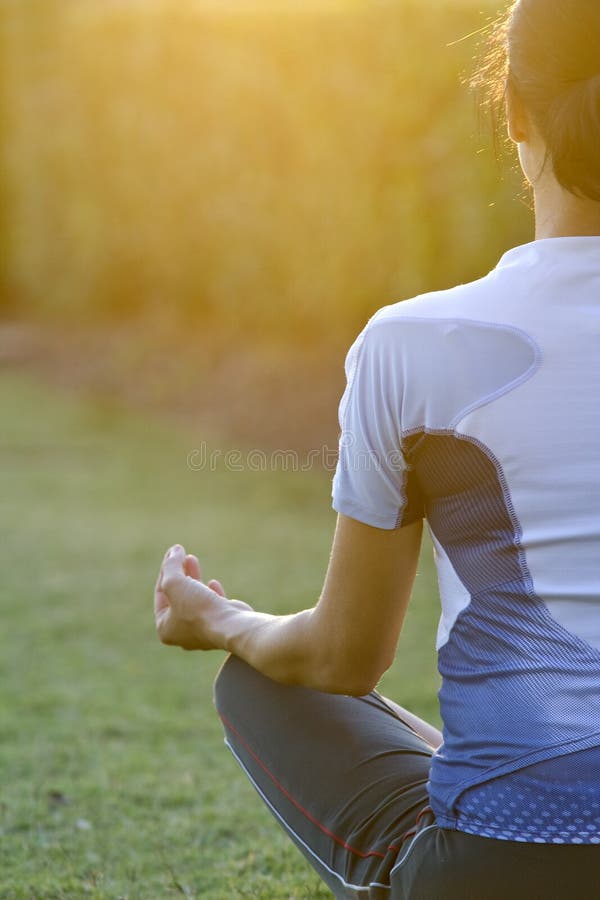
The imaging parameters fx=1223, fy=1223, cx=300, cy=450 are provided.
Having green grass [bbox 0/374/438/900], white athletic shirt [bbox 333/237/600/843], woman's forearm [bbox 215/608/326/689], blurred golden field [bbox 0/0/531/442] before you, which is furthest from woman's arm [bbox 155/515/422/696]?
blurred golden field [bbox 0/0/531/442]

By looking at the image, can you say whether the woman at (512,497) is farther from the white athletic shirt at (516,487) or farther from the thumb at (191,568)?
the thumb at (191,568)

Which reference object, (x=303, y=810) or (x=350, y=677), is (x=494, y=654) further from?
(x=303, y=810)

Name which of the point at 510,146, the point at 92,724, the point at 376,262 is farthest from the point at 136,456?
the point at 510,146

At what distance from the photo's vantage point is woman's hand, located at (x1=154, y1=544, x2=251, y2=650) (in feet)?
6.06

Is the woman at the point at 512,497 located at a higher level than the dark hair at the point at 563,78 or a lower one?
lower

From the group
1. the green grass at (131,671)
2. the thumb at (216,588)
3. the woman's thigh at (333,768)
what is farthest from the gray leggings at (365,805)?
the green grass at (131,671)

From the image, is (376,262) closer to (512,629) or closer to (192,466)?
(192,466)

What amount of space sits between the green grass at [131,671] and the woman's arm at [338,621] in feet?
3.25

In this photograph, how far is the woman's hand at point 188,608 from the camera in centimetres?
185

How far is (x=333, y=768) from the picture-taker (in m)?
1.68

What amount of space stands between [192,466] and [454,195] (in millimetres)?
2640

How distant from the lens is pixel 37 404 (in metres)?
11.4

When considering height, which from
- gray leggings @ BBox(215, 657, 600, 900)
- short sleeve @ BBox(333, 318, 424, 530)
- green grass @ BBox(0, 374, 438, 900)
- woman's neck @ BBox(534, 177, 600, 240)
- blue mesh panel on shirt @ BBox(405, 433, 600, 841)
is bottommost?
green grass @ BBox(0, 374, 438, 900)

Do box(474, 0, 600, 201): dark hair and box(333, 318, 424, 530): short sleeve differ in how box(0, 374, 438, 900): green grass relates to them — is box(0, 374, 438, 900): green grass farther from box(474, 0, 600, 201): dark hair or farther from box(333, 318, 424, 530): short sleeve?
box(474, 0, 600, 201): dark hair
